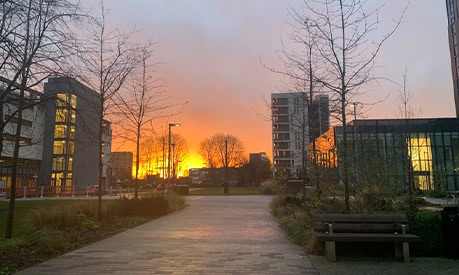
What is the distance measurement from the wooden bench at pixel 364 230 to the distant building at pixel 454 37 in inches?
2740

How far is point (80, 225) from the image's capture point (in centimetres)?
1106

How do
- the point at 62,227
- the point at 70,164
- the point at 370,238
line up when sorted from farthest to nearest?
the point at 70,164, the point at 62,227, the point at 370,238

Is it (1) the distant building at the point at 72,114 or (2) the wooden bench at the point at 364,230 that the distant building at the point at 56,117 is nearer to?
(1) the distant building at the point at 72,114

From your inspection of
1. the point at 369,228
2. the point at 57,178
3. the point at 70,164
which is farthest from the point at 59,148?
the point at 369,228

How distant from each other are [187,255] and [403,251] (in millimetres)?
4265

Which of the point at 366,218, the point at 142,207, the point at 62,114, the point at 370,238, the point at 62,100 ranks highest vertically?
the point at 62,100

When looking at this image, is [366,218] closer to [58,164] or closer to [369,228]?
[369,228]

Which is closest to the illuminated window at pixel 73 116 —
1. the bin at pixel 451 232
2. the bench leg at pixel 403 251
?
the bench leg at pixel 403 251

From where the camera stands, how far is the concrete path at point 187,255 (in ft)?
20.0

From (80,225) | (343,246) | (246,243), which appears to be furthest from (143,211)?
(343,246)

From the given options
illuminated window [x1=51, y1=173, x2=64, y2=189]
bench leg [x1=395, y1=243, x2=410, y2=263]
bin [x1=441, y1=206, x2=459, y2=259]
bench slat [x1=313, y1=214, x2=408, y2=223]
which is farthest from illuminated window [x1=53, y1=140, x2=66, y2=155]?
bin [x1=441, y1=206, x2=459, y2=259]

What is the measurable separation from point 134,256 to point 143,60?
9.46m

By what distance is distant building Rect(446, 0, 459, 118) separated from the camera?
62.3m

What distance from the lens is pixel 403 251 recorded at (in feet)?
21.7
